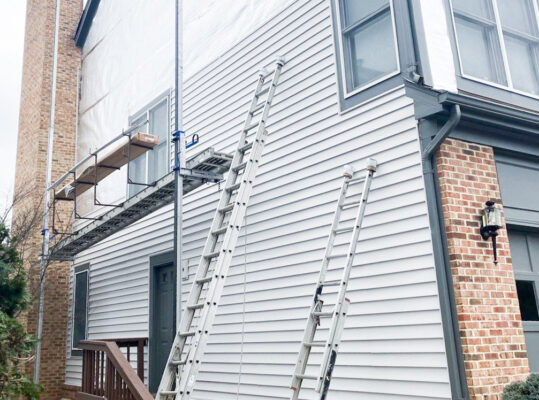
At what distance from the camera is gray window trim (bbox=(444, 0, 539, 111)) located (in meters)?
5.68

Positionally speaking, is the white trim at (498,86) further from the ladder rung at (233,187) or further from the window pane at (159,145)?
the window pane at (159,145)

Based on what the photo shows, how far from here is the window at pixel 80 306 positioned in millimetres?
12320

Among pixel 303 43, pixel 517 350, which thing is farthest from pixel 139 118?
pixel 517 350

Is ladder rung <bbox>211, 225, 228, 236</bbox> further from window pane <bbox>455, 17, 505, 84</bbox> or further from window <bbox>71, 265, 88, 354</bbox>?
window <bbox>71, 265, 88, 354</bbox>

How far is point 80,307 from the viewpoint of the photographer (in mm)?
→ 12555

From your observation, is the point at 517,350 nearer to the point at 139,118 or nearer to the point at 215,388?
the point at 215,388

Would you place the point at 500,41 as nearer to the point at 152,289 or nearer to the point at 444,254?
the point at 444,254

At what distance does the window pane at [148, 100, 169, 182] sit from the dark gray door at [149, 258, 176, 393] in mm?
1694

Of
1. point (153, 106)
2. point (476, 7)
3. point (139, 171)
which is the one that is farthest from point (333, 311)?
point (153, 106)

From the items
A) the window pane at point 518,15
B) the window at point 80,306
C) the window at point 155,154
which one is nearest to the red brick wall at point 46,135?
the window at point 80,306

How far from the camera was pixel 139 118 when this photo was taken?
11.3m

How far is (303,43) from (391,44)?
1.55 metres

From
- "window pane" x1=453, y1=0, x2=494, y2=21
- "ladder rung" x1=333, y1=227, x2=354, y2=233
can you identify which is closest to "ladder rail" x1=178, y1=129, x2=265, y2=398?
"ladder rung" x1=333, y1=227, x2=354, y2=233

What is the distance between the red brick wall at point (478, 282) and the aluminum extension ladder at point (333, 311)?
2.73 feet
